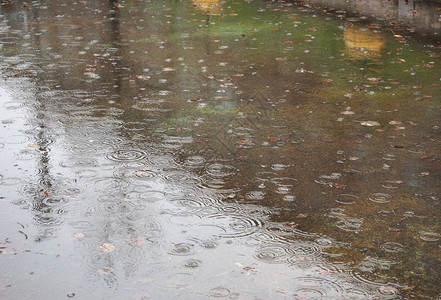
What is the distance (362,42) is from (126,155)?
24.1ft

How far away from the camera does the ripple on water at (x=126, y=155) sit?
7211 millimetres

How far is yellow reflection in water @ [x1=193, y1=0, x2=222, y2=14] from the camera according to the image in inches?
703

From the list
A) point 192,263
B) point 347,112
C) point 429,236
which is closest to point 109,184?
point 192,263

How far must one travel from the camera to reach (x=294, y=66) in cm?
1123

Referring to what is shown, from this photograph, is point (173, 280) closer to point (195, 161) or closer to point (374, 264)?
point (374, 264)

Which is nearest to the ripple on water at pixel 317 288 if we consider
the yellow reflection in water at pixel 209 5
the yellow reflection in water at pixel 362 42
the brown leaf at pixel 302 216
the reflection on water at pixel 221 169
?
the reflection on water at pixel 221 169

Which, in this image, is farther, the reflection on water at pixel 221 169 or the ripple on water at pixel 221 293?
the reflection on water at pixel 221 169

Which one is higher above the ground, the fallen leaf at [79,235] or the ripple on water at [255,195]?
the fallen leaf at [79,235]

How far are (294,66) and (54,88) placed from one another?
4118 mm

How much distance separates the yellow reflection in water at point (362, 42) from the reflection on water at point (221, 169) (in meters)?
0.08

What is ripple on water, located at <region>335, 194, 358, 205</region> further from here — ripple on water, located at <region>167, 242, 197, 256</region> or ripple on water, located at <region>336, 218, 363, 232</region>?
ripple on water, located at <region>167, 242, 197, 256</region>

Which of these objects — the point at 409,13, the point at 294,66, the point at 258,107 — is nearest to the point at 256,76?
the point at 294,66

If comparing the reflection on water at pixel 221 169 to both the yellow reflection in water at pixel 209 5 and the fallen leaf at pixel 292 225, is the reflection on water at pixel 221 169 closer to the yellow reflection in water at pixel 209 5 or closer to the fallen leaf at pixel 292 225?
the fallen leaf at pixel 292 225

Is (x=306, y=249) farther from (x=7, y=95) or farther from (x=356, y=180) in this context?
(x=7, y=95)
